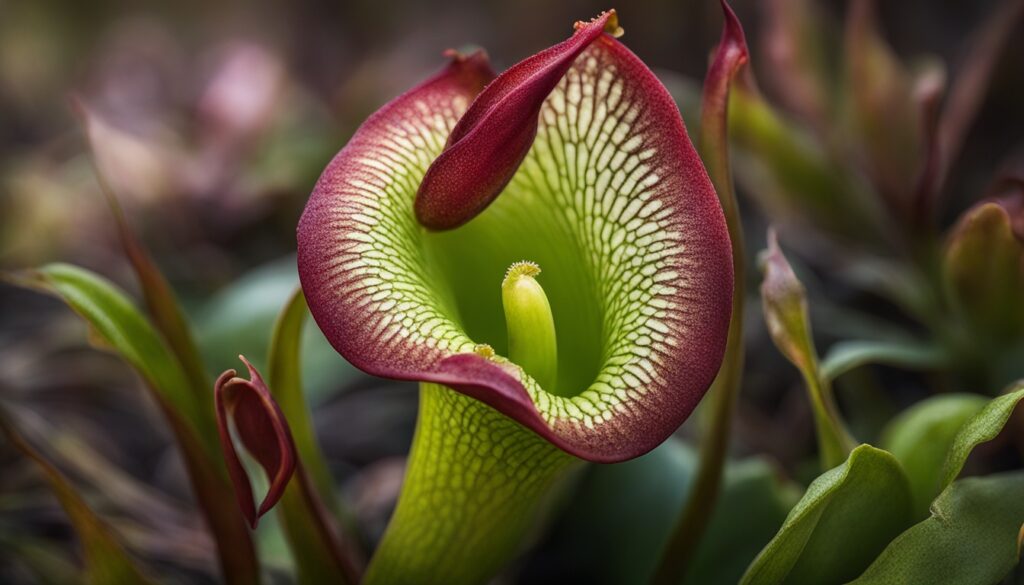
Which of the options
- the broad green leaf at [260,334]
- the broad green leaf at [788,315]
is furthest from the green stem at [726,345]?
the broad green leaf at [260,334]

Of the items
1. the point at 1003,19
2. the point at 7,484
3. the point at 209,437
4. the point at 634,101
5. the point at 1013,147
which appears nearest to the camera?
the point at 634,101

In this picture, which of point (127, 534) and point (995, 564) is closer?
point (995, 564)

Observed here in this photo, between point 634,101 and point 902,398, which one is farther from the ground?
point 634,101

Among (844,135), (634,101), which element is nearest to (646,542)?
(634,101)

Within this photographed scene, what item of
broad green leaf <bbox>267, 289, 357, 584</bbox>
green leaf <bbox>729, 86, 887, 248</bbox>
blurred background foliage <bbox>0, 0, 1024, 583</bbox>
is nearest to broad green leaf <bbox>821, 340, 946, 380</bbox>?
blurred background foliage <bbox>0, 0, 1024, 583</bbox>

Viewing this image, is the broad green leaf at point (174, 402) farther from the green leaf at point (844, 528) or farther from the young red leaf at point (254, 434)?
the green leaf at point (844, 528)

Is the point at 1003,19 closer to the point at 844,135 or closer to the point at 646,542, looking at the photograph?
the point at 844,135

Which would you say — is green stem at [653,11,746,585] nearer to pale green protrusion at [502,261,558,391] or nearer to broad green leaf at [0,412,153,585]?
pale green protrusion at [502,261,558,391]
